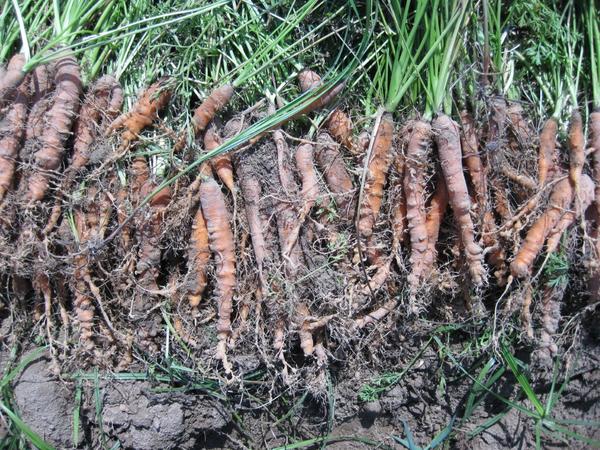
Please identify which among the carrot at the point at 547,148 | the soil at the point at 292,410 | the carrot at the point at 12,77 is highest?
the carrot at the point at 12,77

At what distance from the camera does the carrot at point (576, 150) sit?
1537mm

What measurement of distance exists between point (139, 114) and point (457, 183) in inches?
39.0

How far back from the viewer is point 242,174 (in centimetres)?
152

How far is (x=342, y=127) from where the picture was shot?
1.54 meters

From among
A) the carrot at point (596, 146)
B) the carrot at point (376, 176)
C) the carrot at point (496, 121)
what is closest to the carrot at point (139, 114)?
the carrot at point (376, 176)

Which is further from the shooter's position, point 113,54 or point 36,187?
point 113,54

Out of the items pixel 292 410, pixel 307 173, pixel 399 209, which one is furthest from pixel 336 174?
pixel 292 410

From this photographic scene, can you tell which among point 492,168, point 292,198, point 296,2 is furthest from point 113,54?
point 492,168

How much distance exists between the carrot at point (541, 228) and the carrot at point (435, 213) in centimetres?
24

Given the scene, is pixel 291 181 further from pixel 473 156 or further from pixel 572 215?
pixel 572 215

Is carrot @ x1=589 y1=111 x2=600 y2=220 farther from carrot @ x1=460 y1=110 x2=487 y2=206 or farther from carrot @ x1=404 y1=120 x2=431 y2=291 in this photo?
carrot @ x1=404 y1=120 x2=431 y2=291

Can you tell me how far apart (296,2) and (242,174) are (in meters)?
0.57

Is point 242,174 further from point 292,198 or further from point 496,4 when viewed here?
point 496,4

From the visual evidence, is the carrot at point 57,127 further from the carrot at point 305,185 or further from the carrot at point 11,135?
the carrot at point 305,185
